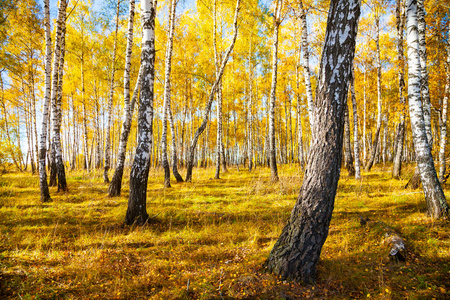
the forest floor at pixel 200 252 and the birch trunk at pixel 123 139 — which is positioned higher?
the birch trunk at pixel 123 139

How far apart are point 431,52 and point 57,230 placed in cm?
1672

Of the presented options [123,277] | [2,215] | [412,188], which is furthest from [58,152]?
[412,188]

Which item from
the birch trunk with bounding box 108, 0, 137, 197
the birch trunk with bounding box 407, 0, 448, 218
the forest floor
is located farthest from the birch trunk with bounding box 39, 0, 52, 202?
the birch trunk with bounding box 407, 0, 448, 218

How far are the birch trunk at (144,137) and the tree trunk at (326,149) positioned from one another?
10.9ft

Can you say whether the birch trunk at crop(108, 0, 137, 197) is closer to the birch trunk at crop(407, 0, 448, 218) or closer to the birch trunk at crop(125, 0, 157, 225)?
the birch trunk at crop(125, 0, 157, 225)

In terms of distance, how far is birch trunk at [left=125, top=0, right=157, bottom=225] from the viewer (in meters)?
4.56

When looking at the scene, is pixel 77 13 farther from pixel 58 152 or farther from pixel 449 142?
pixel 449 142

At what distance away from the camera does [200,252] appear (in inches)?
A: 140

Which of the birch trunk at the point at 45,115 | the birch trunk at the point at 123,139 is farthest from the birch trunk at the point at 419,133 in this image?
the birch trunk at the point at 45,115

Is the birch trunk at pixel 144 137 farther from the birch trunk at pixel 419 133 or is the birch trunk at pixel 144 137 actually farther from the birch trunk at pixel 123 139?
the birch trunk at pixel 419 133

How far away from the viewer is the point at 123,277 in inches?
109

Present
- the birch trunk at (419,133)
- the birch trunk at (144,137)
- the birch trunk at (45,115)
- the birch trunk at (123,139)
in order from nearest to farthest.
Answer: the birch trunk at (419,133) < the birch trunk at (144,137) < the birch trunk at (45,115) < the birch trunk at (123,139)

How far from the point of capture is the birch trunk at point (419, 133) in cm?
425

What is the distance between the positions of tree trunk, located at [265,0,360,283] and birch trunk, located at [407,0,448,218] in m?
3.35
